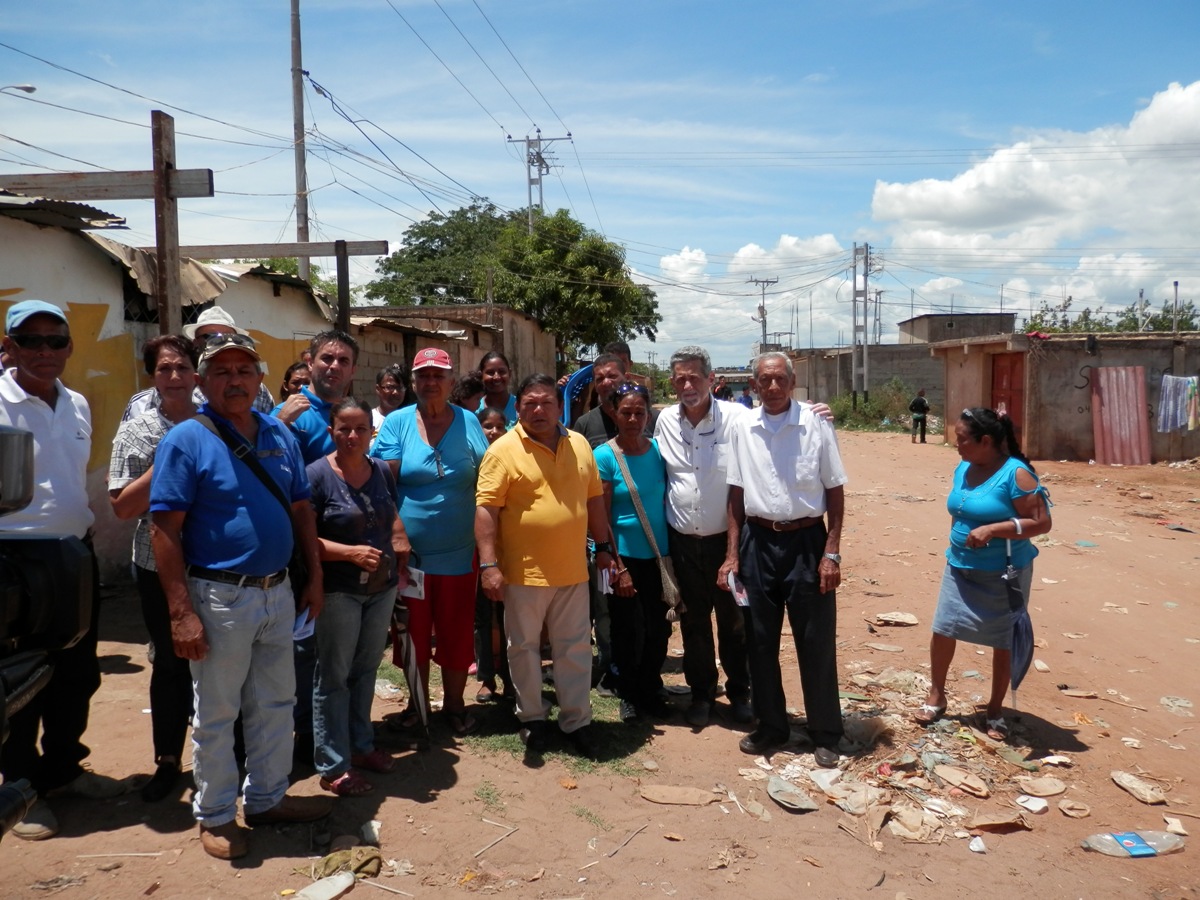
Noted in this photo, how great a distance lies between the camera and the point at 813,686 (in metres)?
4.48

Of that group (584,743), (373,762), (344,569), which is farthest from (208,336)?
(584,743)

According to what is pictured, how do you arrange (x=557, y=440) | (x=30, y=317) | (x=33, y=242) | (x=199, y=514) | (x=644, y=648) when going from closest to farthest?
(x=199, y=514)
(x=30, y=317)
(x=557, y=440)
(x=644, y=648)
(x=33, y=242)

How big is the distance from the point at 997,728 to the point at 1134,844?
1.03 metres

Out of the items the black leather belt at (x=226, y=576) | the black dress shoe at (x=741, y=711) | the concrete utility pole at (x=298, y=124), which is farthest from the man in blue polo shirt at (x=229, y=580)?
the concrete utility pole at (x=298, y=124)

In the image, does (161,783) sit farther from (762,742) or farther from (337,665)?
(762,742)

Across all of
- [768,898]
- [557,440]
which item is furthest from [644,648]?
[768,898]

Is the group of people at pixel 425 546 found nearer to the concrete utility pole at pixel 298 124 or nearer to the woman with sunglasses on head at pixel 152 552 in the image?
the woman with sunglasses on head at pixel 152 552

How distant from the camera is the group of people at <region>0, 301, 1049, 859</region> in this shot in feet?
10.8

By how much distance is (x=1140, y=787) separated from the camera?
14.0 feet

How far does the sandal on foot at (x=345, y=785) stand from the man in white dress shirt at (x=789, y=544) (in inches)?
75.5

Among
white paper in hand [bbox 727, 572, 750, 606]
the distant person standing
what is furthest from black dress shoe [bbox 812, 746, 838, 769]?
the distant person standing

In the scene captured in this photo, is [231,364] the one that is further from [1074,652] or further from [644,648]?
[1074,652]

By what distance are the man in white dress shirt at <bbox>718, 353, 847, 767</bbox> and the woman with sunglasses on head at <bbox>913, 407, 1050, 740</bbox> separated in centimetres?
77

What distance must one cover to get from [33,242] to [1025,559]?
6.58 m
